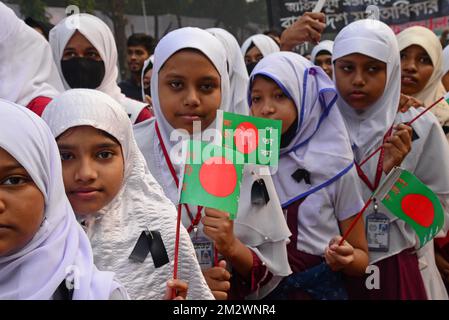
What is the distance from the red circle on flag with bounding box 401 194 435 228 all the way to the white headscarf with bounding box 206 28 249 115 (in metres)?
1.41

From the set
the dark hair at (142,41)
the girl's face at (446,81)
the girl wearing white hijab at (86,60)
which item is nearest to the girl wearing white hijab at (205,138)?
the girl wearing white hijab at (86,60)

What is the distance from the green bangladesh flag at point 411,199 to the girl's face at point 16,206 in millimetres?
1341

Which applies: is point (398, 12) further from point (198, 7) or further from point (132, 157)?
point (132, 157)

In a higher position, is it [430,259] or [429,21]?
[429,21]

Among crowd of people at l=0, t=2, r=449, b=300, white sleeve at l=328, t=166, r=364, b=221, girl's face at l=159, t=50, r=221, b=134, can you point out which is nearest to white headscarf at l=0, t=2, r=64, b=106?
crowd of people at l=0, t=2, r=449, b=300

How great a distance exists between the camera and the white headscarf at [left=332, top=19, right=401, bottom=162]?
3504 millimetres

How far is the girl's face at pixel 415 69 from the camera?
4512 mm

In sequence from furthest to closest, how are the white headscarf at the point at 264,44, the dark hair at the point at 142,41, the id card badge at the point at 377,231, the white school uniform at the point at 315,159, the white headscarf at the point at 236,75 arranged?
the dark hair at the point at 142,41
the white headscarf at the point at 264,44
the white headscarf at the point at 236,75
the id card badge at the point at 377,231
the white school uniform at the point at 315,159

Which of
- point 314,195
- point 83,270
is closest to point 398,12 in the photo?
point 314,195

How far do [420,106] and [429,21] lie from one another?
3.84 meters

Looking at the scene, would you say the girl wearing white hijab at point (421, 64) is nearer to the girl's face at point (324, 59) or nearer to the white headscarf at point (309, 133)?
the white headscarf at point (309, 133)

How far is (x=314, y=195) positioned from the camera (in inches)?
120
